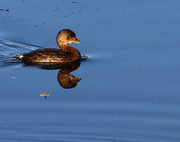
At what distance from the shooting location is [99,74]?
44.0ft

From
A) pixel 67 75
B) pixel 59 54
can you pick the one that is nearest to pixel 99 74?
pixel 67 75

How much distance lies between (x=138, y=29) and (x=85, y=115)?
223 inches

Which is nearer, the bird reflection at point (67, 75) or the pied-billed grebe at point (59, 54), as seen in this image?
the bird reflection at point (67, 75)

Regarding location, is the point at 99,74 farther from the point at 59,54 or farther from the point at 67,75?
the point at 59,54

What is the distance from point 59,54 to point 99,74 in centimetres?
176

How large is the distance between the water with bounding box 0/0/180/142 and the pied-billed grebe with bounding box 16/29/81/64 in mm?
301

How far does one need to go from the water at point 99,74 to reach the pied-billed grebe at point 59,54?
30 cm

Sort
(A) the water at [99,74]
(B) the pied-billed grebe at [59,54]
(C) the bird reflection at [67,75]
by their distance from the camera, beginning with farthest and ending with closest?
1. (B) the pied-billed grebe at [59,54]
2. (C) the bird reflection at [67,75]
3. (A) the water at [99,74]

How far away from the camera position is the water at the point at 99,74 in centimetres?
1041

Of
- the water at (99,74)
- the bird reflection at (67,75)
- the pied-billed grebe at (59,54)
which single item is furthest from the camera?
the pied-billed grebe at (59,54)

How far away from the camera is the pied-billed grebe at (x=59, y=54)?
1456 cm

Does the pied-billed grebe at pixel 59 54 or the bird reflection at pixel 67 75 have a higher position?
the pied-billed grebe at pixel 59 54

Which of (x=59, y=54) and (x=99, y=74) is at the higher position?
(x=59, y=54)

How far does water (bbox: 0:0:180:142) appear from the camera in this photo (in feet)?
34.1
